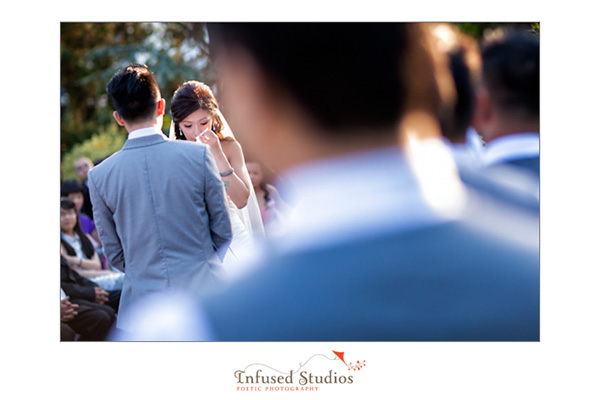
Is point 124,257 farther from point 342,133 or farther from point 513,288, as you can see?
point 513,288

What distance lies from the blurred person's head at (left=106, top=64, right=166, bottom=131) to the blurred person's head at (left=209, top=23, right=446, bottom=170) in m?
0.53

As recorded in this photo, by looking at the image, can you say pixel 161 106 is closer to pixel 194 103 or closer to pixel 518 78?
pixel 194 103

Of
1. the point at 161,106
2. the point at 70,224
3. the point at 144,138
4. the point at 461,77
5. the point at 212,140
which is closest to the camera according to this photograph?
the point at 144,138

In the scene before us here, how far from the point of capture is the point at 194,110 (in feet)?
12.0

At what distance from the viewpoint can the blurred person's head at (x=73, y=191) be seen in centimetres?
381

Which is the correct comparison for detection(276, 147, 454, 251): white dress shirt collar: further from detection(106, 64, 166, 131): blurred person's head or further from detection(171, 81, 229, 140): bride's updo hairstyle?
detection(106, 64, 166, 131): blurred person's head

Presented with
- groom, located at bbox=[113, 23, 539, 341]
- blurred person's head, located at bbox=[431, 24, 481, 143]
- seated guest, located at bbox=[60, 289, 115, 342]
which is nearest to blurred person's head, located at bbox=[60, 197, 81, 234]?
seated guest, located at bbox=[60, 289, 115, 342]

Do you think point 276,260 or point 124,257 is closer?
point 124,257

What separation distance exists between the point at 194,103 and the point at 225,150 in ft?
1.14

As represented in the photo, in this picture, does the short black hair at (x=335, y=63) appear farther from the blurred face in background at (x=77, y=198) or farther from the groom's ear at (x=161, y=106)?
the blurred face in background at (x=77, y=198)

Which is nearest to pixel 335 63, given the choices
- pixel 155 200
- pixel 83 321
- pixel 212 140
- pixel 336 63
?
pixel 336 63

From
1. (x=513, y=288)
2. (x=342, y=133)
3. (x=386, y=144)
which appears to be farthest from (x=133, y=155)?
(x=513, y=288)

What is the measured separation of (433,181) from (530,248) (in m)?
0.74

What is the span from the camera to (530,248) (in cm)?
373
